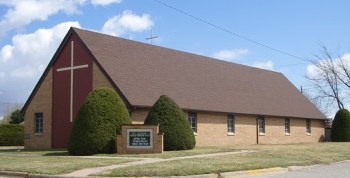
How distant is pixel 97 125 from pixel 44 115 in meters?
10.8

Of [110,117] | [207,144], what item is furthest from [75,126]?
[207,144]

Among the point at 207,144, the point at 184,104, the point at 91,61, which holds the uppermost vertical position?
the point at 91,61

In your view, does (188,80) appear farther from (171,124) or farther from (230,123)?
(171,124)

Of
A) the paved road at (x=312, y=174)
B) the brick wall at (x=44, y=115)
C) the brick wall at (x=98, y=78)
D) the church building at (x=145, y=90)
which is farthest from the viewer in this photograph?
the brick wall at (x=44, y=115)

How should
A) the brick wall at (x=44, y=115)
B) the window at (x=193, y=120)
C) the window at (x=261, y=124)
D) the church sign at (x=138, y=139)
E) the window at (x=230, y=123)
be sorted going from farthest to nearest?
the window at (x=261, y=124), the window at (x=230, y=123), the brick wall at (x=44, y=115), the window at (x=193, y=120), the church sign at (x=138, y=139)

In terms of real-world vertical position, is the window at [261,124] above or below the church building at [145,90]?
below

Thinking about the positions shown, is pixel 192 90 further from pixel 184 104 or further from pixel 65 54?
pixel 65 54

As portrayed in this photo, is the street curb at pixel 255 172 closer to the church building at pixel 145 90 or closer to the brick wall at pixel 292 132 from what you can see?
the church building at pixel 145 90

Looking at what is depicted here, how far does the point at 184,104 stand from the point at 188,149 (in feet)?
19.7

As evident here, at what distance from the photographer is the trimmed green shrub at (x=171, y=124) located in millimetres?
26906

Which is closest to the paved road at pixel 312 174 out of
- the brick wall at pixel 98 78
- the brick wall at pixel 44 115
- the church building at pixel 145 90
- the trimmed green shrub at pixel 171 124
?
the trimmed green shrub at pixel 171 124

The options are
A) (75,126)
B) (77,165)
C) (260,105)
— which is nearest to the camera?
(77,165)

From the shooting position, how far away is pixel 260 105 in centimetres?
4175

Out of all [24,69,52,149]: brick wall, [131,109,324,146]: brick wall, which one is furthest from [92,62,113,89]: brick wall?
[24,69,52,149]: brick wall
